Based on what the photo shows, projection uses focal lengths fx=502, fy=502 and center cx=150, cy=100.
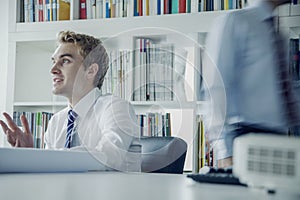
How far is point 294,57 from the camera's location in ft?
7.75

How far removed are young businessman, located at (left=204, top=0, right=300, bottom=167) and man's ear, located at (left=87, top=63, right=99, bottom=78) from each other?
0.21 meters

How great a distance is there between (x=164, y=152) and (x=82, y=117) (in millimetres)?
210

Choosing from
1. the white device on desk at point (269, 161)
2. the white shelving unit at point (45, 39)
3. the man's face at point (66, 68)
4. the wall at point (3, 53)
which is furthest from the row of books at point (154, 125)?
the wall at point (3, 53)

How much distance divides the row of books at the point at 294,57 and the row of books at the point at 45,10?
4.22 feet

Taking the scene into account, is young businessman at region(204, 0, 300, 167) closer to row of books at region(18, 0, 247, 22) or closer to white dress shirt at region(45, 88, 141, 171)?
white dress shirt at region(45, 88, 141, 171)

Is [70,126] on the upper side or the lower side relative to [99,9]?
lower

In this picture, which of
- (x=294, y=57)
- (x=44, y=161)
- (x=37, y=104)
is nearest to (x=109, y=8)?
(x=37, y=104)

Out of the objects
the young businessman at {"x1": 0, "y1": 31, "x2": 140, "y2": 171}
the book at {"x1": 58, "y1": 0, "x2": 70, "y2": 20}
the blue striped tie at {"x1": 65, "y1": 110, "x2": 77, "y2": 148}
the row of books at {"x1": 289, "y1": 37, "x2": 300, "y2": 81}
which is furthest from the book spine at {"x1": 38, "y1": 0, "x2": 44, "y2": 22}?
the blue striped tie at {"x1": 65, "y1": 110, "x2": 77, "y2": 148}

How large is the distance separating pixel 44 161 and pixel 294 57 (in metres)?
1.78

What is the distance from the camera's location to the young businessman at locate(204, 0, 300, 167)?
94 centimetres

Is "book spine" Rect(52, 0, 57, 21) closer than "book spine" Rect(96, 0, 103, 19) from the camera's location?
No

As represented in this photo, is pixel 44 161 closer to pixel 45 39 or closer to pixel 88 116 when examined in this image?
pixel 88 116

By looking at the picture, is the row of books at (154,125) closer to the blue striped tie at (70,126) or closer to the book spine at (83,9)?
the blue striped tie at (70,126)

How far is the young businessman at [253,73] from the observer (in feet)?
3.07
